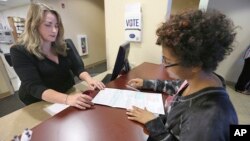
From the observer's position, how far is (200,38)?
498 millimetres

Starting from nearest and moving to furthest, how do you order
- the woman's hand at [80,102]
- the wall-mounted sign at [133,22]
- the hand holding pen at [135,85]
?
1. the woman's hand at [80,102]
2. the hand holding pen at [135,85]
3. the wall-mounted sign at [133,22]

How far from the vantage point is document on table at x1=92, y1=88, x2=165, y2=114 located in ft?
2.93

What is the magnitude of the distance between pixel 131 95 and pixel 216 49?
1.99 feet

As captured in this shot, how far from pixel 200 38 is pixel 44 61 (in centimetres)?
110

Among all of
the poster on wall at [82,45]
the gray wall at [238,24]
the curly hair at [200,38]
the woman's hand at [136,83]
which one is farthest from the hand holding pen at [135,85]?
the poster on wall at [82,45]

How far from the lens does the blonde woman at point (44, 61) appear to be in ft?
3.37

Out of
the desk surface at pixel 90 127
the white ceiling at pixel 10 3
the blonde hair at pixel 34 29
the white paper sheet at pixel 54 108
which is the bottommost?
the white paper sheet at pixel 54 108

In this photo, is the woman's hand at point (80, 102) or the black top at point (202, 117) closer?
the black top at point (202, 117)

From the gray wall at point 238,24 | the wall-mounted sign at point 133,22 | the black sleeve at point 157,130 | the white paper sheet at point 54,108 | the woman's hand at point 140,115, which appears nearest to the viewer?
the black sleeve at point 157,130

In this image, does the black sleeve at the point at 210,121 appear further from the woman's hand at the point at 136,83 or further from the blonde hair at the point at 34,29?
the blonde hair at the point at 34,29

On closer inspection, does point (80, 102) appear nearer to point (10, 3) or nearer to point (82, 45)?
point (10, 3)

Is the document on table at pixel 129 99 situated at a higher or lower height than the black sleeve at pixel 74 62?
lower

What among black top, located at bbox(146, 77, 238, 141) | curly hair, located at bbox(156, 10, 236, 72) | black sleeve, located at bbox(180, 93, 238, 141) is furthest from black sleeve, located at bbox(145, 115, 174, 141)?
curly hair, located at bbox(156, 10, 236, 72)

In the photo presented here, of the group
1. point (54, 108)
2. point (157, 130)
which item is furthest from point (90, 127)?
point (54, 108)
